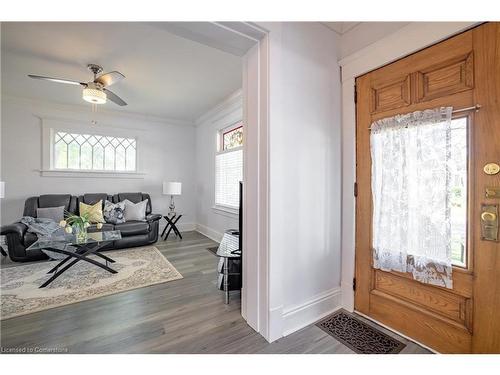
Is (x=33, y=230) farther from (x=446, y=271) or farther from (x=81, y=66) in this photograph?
(x=446, y=271)

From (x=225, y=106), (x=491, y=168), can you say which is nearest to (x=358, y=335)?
(x=491, y=168)

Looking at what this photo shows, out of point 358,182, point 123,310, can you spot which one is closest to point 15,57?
point 123,310

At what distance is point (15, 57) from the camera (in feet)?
8.70

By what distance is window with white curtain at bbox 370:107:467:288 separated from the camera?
1.39m

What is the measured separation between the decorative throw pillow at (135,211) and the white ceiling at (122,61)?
204 centimetres

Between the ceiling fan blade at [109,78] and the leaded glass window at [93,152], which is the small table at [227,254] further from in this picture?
the leaded glass window at [93,152]

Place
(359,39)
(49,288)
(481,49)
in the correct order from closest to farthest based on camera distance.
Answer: (481,49), (359,39), (49,288)

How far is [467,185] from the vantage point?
1.34 m

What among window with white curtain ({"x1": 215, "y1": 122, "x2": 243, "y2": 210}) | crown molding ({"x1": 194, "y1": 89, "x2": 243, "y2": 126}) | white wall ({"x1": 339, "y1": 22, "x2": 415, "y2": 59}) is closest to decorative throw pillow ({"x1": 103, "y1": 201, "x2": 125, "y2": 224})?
window with white curtain ({"x1": 215, "y1": 122, "x2": 243, "y2": 210})

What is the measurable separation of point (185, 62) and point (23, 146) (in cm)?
377

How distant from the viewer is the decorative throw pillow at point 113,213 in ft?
13.2

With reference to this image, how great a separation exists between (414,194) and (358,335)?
1.14 meters
